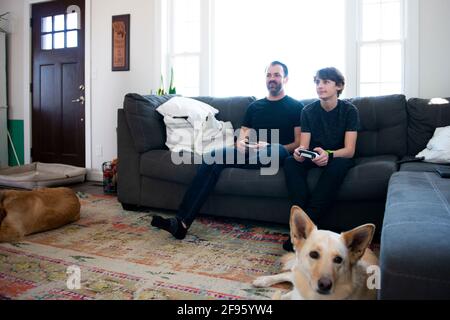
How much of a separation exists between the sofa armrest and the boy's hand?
141 centimetres

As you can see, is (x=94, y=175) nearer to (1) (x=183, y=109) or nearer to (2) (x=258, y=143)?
(1) (x=183, y=109)

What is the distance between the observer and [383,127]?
2797mm

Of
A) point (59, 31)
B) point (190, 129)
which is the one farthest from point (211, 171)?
point (59, 31)

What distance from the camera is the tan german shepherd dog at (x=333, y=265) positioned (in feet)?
3.62

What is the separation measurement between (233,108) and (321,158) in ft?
4.05

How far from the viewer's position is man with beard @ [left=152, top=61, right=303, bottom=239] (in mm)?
2305

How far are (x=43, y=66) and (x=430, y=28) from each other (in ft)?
14.5

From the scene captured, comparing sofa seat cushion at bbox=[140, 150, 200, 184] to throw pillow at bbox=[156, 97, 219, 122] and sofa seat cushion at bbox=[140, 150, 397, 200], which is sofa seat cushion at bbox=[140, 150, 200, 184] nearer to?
sofa seat cushion at bbox=[140, 150, 397, 200]

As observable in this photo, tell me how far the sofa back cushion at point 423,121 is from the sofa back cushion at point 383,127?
5cm

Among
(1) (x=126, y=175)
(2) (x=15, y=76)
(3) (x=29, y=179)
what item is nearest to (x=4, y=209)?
(1) (x=126, y=175)

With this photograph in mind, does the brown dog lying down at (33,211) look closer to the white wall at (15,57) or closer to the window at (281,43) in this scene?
the window at (281,43)

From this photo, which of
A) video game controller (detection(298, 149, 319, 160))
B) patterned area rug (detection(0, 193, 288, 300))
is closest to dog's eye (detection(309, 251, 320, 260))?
patterned area rug (detection(0, 193, 288, 300))

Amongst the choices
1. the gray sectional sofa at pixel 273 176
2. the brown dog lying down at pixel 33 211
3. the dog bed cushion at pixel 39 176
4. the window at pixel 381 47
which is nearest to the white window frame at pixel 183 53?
the gray sectional sofa at pixel 273 176

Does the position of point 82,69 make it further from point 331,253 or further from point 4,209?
point 331,253
